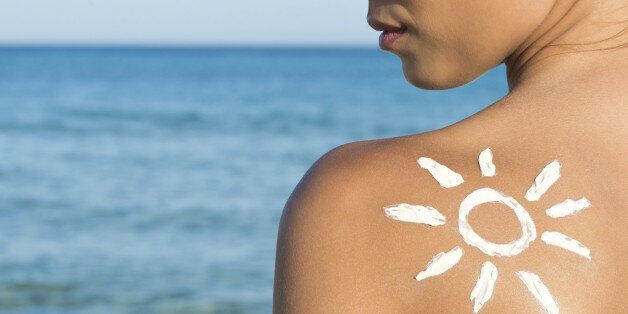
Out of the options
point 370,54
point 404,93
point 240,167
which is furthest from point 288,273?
point 370,54

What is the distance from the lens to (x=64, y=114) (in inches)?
1328

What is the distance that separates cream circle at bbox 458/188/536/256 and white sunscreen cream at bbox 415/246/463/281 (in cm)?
2

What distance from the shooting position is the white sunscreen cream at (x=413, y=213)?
120 cm

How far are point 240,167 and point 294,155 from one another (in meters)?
2.44

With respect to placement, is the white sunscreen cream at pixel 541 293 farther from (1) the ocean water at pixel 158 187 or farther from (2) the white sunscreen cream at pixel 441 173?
(1) the ocean water at pixel 158 187

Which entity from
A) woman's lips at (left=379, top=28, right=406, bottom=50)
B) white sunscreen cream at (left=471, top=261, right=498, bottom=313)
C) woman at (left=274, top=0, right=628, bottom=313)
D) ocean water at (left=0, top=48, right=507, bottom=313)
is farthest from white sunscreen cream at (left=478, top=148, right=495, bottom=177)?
ocean water at (left=0, top=48, right=507, bottom=313)

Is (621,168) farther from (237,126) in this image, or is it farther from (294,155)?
(237,126)

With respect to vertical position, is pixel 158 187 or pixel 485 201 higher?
pixel 158 187

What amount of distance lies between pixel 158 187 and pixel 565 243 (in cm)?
1687

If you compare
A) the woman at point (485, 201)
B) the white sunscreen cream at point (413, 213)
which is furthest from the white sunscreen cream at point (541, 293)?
the white sunscreen cream at point (413, 213)

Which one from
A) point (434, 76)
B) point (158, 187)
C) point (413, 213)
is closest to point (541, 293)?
point (413, 213)

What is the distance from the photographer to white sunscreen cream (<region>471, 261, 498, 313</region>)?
1.19 metres

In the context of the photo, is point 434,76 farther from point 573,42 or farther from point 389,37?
point 573,42

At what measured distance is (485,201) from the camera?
121 cm
